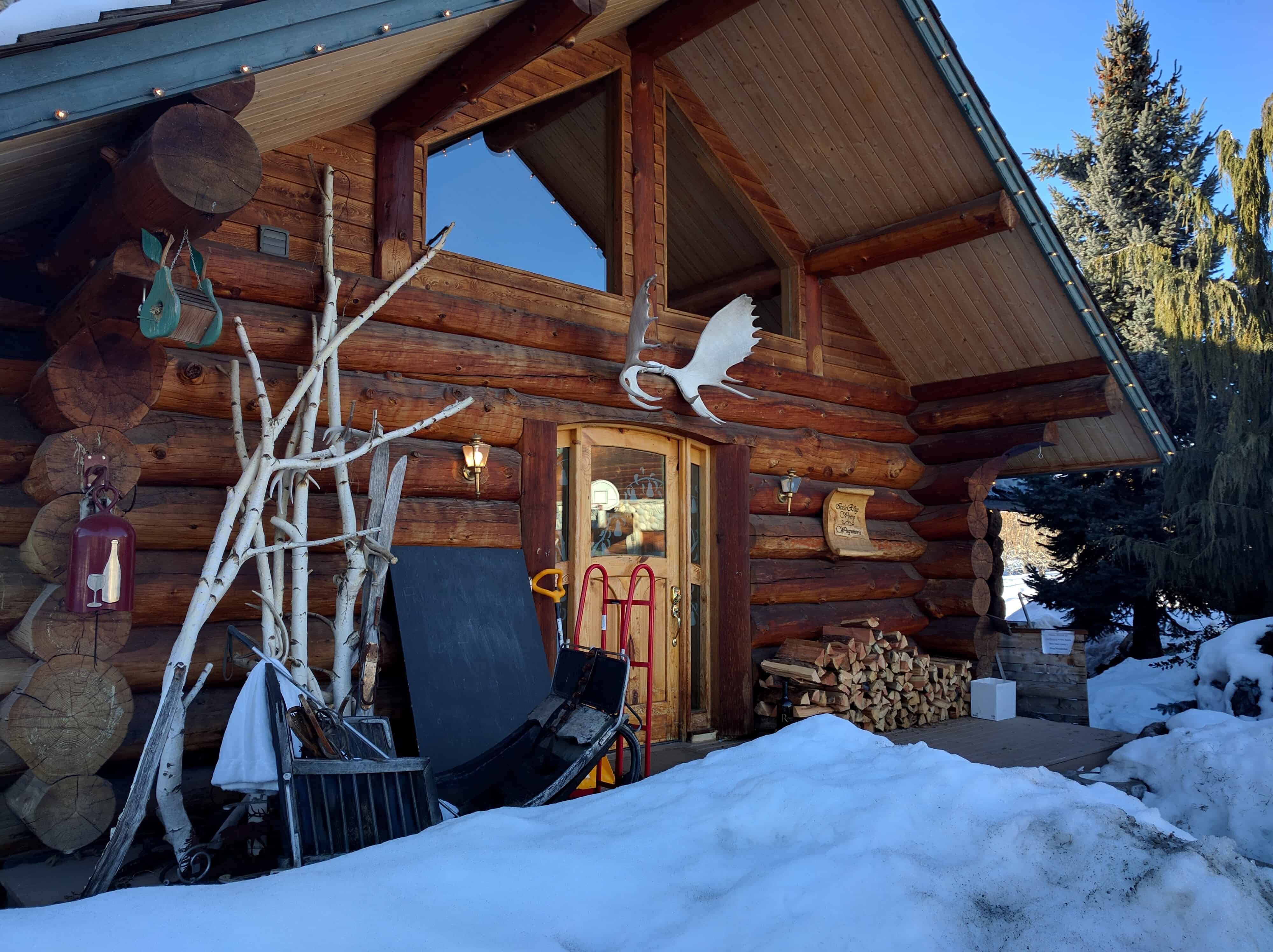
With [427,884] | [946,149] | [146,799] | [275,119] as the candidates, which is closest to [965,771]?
[427,884]

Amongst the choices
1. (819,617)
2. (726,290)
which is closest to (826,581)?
(819,617)

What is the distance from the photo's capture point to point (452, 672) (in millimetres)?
5297

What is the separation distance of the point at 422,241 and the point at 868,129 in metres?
3.74

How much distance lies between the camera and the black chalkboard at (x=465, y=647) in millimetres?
5137

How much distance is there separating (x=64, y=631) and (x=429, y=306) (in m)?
2.80

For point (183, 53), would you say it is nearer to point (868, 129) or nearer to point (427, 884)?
point (427, 884)

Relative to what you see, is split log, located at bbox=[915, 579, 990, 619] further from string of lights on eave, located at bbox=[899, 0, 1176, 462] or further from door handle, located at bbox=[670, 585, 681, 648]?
door handle, located at bbox=[670, 585, 681, 648]

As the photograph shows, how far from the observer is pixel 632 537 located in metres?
7.07

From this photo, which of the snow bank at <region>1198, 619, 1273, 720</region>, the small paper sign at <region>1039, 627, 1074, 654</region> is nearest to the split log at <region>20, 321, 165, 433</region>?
the small paper sign at <region>1039, 627, 1074, 654</region>

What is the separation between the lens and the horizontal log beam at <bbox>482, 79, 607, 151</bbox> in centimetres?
670

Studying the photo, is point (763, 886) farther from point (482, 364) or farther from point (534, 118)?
point (534, 118)

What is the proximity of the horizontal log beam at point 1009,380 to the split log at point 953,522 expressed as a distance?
43.1 inches

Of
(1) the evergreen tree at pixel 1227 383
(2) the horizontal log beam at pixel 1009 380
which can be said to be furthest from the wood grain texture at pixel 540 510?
(1) the evergreen tree at pixel 1227 383

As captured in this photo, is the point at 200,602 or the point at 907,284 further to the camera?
the point at 907,284
